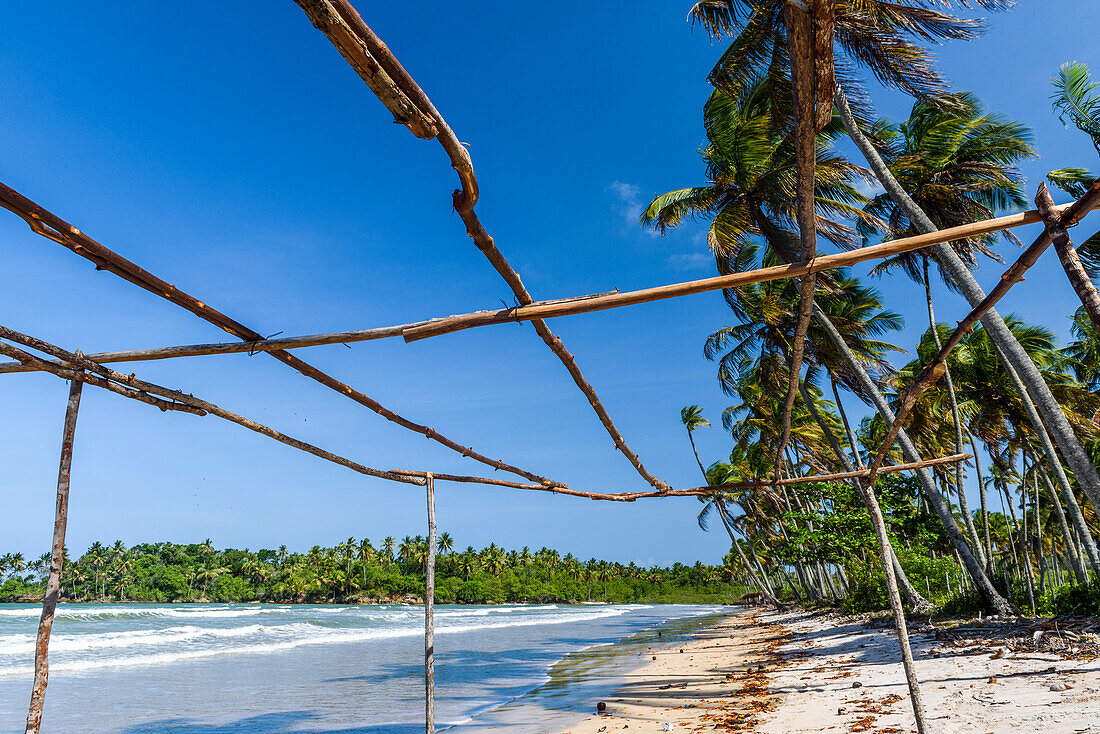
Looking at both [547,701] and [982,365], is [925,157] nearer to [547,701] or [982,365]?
[982,365]

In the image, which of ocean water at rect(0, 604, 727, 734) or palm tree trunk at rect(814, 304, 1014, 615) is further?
palm tree trunk at rect(814, 304, 1014, 615)

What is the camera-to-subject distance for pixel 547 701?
8.90 m

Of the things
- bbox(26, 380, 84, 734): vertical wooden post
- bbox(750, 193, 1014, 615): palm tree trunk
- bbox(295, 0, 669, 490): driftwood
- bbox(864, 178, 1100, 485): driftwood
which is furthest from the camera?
bbox(750, 193, 1014, 615): palm tree trunk

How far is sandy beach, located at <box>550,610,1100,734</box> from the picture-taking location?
4.98 metres

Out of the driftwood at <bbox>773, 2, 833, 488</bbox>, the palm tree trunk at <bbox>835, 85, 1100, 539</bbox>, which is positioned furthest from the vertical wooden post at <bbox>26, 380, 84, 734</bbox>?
the palm tree trunk at <bbox>835, 85, 1100, 539</bbox>

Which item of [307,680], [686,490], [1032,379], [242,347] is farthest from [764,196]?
[307,680]

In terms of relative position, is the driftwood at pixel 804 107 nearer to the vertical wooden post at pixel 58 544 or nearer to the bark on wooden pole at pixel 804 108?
the bark on wooden pole at pixel 804 108

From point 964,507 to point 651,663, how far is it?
21.3ft

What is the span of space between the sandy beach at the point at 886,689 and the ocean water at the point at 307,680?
3.46ft

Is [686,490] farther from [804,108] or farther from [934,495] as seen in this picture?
[934,495]

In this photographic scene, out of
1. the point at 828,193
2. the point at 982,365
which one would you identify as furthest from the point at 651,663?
the point at 828,193

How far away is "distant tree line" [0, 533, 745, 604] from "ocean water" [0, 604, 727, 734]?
A: 44.4m

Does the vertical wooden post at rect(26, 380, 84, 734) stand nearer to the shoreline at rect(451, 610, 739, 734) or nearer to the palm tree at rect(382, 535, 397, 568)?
the shoreline at rect(451, 610, 739, 734)

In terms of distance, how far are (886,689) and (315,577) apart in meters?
68.5
